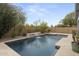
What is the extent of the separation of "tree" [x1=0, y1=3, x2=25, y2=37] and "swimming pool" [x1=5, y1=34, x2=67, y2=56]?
15.7 inches

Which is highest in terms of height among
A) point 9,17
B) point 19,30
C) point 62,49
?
point 9,17

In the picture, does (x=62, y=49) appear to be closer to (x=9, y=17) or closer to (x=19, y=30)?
(x=19, y=30)

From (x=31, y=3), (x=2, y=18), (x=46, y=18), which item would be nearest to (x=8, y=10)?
(x=2, y=18)

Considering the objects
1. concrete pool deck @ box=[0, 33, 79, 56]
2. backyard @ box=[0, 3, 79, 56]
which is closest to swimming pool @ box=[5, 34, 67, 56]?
backyard @ box=[0, 3, 79, 56]

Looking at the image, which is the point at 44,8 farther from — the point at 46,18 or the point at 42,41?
the point at 42,41

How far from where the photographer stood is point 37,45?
201 inches

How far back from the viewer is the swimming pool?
5011 millimetres

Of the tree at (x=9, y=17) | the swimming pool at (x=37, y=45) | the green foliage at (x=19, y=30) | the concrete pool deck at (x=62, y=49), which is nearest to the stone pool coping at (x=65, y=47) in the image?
the concrete pool deck at (x=62, y=49)

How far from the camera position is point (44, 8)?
5.02 m

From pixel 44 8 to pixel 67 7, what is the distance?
55 cm

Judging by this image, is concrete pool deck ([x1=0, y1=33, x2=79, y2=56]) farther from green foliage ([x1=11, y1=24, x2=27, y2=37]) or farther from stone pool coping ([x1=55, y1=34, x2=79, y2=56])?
green foliage ([x1=11, y1=24, x2=27, y2=37])

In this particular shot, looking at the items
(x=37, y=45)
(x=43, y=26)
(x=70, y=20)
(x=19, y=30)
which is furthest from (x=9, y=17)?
(x=70, y=20)

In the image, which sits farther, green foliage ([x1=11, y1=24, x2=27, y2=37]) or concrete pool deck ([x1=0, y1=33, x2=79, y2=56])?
green foliage ([x1=11, y1=24, x2=27, y2=37])

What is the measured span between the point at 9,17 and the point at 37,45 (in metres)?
0.97
